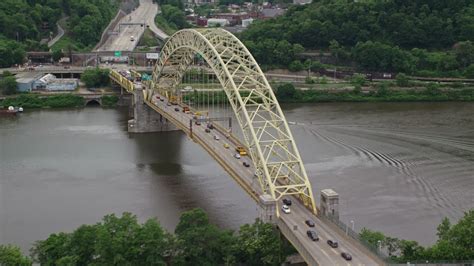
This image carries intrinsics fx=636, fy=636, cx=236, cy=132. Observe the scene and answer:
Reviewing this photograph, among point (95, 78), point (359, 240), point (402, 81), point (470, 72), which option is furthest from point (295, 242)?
point (470, 72)

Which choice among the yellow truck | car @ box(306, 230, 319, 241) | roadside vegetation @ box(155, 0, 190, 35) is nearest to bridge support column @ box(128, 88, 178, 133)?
the yellow truck

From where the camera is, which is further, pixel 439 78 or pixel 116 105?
pixel 439 78

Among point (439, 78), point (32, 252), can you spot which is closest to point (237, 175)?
point (32, 252)

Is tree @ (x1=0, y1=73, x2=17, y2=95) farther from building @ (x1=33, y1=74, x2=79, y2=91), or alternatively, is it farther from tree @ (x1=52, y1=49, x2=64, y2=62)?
tree @ (x1=52, y1=49, x2=64, y2=62)

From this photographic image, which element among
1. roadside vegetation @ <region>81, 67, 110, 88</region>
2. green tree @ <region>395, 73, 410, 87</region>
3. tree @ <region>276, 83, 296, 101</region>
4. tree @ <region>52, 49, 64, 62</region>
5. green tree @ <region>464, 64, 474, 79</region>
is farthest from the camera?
tree @ <region>52, 49, 64, 62</region>

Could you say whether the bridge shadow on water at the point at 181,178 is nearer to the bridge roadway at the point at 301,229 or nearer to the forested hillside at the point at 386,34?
the bridge roadway at the point at 301,229

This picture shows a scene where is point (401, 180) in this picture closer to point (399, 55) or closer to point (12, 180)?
point (12, 180)

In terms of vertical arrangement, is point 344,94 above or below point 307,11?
below
